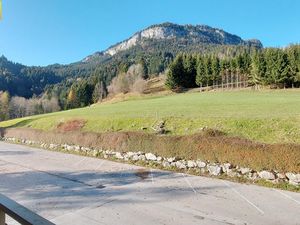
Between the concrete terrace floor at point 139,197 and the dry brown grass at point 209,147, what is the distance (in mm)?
1749

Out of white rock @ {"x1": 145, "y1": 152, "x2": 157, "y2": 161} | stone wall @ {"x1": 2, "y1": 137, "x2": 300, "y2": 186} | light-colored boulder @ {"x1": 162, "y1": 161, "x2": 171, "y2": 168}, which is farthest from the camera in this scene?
white rock @ {"x1": 145, "y1": 152, "x2": 157, "y2": 161}

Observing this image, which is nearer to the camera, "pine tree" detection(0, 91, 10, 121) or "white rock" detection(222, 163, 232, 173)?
"white rock" detection(222, 163, 232, 173)

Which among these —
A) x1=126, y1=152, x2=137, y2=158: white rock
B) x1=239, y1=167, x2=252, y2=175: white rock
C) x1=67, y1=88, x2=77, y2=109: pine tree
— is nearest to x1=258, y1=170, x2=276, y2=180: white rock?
x1=239, y1=167, x2=252, y2=175: white rock

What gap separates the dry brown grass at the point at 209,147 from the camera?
16062 mm

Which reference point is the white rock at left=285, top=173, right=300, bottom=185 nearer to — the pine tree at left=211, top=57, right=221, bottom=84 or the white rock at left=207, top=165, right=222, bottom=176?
the white rock at left=207, top=165, right=222, bottom=176

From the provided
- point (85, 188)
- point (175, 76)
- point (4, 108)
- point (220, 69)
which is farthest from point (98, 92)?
point (85, 188)

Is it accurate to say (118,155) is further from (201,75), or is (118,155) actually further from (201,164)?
(201,75)

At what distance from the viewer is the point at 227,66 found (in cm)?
8569

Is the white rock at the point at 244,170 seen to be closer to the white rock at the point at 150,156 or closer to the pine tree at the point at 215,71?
the white rock at the point at 150,156

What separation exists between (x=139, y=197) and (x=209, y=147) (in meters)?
6.69

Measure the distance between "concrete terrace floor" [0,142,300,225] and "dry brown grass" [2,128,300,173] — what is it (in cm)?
175

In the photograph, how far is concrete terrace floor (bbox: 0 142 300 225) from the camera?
37.5 feet

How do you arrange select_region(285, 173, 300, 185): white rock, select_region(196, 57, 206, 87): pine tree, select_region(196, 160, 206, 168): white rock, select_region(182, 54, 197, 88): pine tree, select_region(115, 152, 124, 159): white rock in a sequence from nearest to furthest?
select_region(285, 173, 300, 185): white rock → select_region(196, 160, 206, 168): white rock → select_region(115, 152, 124, 159): white rock → select_region(196, 57, 206, 87): pine tree → select_region(182, 54, 197, 88): pine tree

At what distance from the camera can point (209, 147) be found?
62.8 ft
